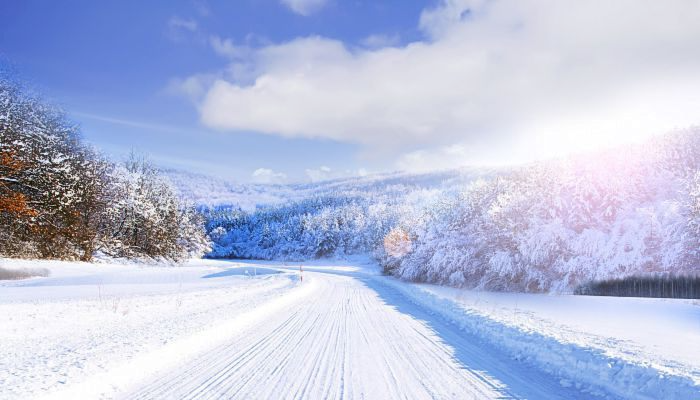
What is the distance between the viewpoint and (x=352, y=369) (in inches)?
253

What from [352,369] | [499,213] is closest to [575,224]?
[499,213]

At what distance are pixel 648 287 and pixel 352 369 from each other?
69.1 ft

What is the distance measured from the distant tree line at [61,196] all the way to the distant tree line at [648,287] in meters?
34.6

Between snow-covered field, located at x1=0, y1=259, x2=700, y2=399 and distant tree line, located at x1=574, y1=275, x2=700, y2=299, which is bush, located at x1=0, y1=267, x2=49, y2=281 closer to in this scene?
snow-covered field, located at x1=0, y1=259, x2=700, y2=399

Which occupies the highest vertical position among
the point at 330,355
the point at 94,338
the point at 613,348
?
the point at 613,348

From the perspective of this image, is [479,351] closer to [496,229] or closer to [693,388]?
[693,388]

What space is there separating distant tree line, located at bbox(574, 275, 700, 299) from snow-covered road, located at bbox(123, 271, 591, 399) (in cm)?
1622

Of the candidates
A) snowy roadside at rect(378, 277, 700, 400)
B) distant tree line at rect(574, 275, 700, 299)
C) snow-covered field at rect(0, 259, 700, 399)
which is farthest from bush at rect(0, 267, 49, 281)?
distant tree line at rect(574, 275, 700, 299)

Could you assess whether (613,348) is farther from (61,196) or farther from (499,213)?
(61,196)

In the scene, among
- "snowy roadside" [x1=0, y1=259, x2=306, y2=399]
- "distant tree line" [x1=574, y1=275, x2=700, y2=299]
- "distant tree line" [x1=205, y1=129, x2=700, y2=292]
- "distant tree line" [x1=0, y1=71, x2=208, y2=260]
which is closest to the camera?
"snowy roadside" [x1=0, y1=259, x2=306, y2=399]

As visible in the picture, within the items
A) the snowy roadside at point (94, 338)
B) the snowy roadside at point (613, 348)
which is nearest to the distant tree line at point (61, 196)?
the snowy roadside at point (94, 338)

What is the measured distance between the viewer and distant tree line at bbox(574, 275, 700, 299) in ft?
64.3

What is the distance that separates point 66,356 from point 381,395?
5.07 metres

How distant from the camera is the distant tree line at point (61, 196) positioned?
90.7ft
